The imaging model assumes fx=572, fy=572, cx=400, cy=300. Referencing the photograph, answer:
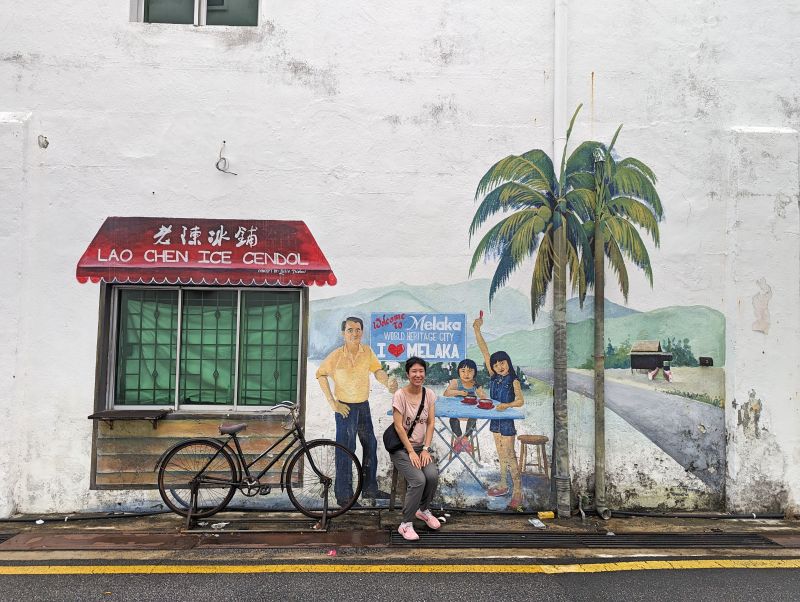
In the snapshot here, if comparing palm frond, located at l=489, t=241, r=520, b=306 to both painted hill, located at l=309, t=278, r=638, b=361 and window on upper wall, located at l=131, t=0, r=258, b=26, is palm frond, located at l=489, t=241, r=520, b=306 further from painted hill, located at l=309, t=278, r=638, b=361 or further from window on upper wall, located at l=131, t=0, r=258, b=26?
window on upper wall, located at l=131, t=0, r=258, b=26

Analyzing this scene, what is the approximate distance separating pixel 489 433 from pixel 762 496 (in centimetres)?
303

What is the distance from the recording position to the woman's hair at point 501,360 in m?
6.32

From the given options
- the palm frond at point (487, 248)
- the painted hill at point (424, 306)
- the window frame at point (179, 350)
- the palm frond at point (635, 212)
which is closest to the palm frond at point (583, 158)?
the palm frond at point (635, 212)

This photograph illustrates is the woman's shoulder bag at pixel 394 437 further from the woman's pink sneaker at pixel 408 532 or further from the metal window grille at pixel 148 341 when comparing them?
the metal window grille at pixel 148 341

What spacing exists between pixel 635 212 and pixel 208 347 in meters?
5.03

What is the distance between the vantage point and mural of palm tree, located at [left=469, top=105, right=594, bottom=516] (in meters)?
6.35

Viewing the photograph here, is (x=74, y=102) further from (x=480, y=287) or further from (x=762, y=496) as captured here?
(x=762, y=496)

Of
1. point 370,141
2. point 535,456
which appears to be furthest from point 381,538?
point 370,141

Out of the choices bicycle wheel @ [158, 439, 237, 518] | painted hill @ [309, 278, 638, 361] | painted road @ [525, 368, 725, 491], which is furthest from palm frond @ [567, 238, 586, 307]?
bicycle wheel @ [158, 439, 237, 518]

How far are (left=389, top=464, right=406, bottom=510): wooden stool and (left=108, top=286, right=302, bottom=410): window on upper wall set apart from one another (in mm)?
1442

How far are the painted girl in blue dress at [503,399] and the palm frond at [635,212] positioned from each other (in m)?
1.97

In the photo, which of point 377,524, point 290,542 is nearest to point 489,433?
point 377,524

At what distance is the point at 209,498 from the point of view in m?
6.19

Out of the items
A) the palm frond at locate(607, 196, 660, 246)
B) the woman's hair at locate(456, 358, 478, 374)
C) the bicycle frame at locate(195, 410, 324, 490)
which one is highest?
the palm frond at locate(607, 196, 660, 246)
